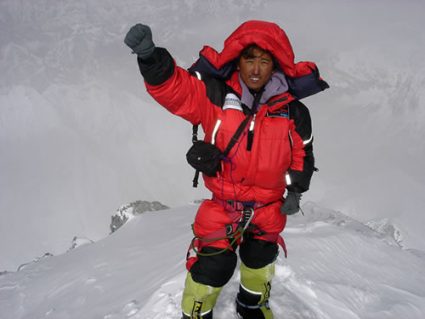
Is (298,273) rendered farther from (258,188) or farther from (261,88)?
(261,88)

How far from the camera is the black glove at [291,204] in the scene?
130 inches

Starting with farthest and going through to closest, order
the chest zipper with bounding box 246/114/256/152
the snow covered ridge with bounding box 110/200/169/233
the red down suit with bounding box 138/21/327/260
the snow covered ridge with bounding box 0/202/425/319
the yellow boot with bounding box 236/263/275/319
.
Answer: the snow covered ridge with bounding box 110/200/169/233, the snow covered ridge with bounding box 0/202/425/319, the yellow boot with bounding box 236/263/275/319, the chest zipper with bounding box 246/114/256/152, the red down suit with bounding box 138/21/327/260

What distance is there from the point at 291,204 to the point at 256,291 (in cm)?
95

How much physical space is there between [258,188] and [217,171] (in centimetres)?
42

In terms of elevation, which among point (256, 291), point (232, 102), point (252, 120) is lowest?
point (256, 291)

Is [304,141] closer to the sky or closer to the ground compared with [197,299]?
closer to the sky

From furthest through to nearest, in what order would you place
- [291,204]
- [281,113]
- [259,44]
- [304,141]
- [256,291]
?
1. [256,291]
2. [291,204]
3. [304,141]
4. [281,113]
5. [259,44]

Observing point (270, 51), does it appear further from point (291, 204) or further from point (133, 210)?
point (133, 210)

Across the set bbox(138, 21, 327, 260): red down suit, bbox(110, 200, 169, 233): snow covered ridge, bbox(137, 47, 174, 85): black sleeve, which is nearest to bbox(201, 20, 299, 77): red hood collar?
bbox(138, 21, 327, 260): red down suit

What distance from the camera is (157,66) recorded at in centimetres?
257

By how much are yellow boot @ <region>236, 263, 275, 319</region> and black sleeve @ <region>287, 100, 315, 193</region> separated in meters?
0.89

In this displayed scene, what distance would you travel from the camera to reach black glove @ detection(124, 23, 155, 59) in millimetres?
2410

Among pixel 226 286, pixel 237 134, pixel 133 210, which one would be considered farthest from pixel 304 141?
pixel 133 210

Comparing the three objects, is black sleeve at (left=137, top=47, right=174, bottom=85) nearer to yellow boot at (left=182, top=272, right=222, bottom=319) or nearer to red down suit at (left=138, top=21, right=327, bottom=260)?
red down suit at (left=138, top=21, right=327, bottom=260)
